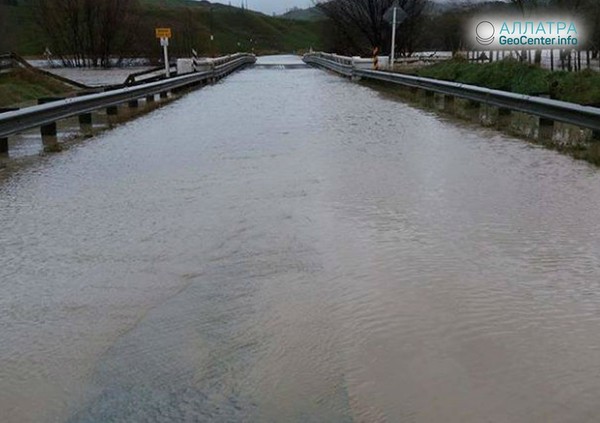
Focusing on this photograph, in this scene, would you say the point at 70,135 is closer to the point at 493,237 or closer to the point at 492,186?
the point at 492,186

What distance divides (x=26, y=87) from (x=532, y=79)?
21627 mm

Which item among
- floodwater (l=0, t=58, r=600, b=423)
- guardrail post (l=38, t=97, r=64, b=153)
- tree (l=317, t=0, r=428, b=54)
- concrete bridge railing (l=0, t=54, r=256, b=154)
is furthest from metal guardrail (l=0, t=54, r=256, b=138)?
tree (l=317, t=0, r=428, b=54)

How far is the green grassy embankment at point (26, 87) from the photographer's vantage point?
2720 centimetres

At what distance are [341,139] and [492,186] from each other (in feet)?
14.5

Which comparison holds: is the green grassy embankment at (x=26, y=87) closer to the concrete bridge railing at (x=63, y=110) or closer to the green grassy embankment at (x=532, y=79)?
the concrete bridge railing at (x=63, y=110)

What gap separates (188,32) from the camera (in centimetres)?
9962

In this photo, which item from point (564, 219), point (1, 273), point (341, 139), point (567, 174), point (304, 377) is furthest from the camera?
point (341, 139)

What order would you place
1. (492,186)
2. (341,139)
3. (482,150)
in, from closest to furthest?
(492,186) < (482,150) < (341,139)

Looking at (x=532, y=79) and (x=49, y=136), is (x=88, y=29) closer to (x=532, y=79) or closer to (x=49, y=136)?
(x=532, y=79)

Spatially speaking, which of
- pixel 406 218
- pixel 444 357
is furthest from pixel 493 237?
pixel 444 357

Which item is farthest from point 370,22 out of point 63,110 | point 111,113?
point 63,110

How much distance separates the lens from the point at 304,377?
3574 mm

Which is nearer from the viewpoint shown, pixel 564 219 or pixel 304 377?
pixel 304 377

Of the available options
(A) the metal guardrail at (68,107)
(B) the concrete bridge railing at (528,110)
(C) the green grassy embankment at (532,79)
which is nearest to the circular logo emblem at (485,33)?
(C) the green grassy embankment at (532,79)
